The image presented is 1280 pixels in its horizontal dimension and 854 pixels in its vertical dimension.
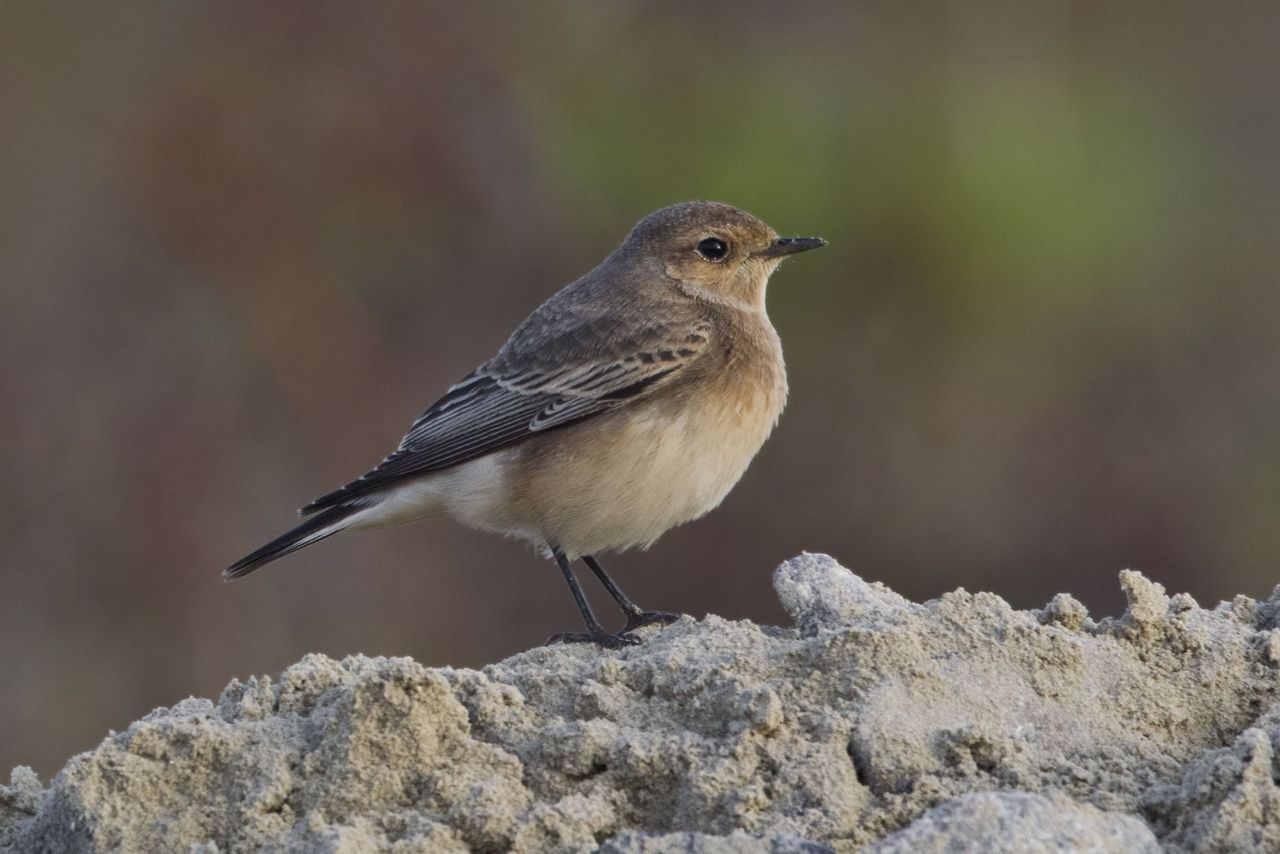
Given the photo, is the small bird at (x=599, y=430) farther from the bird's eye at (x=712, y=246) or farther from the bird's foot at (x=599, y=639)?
the bird's foot at (x=599, y=639)

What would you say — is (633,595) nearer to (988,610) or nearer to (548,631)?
(548,631)

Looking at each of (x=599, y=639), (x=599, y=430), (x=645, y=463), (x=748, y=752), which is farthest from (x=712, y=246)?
(x=748, y=752)

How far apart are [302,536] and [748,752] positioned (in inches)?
148

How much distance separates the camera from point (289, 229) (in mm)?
11609

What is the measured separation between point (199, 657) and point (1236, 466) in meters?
6.25

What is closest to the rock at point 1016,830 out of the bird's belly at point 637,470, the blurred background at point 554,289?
the bird's belly at point 637,470

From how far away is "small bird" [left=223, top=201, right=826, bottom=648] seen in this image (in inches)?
293

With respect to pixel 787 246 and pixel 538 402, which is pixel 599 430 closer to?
pixel 538 402

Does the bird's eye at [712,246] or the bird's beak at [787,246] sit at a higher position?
the bird's eye at [712,246]

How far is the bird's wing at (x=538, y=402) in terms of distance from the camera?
7664 millimetres

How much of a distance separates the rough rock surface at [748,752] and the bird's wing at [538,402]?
265cm

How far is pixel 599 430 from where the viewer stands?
7531mm

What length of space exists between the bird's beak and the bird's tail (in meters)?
2.16

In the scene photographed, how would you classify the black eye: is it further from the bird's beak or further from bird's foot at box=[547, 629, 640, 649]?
bird's foot at box=[547, 629, 640, 649]
